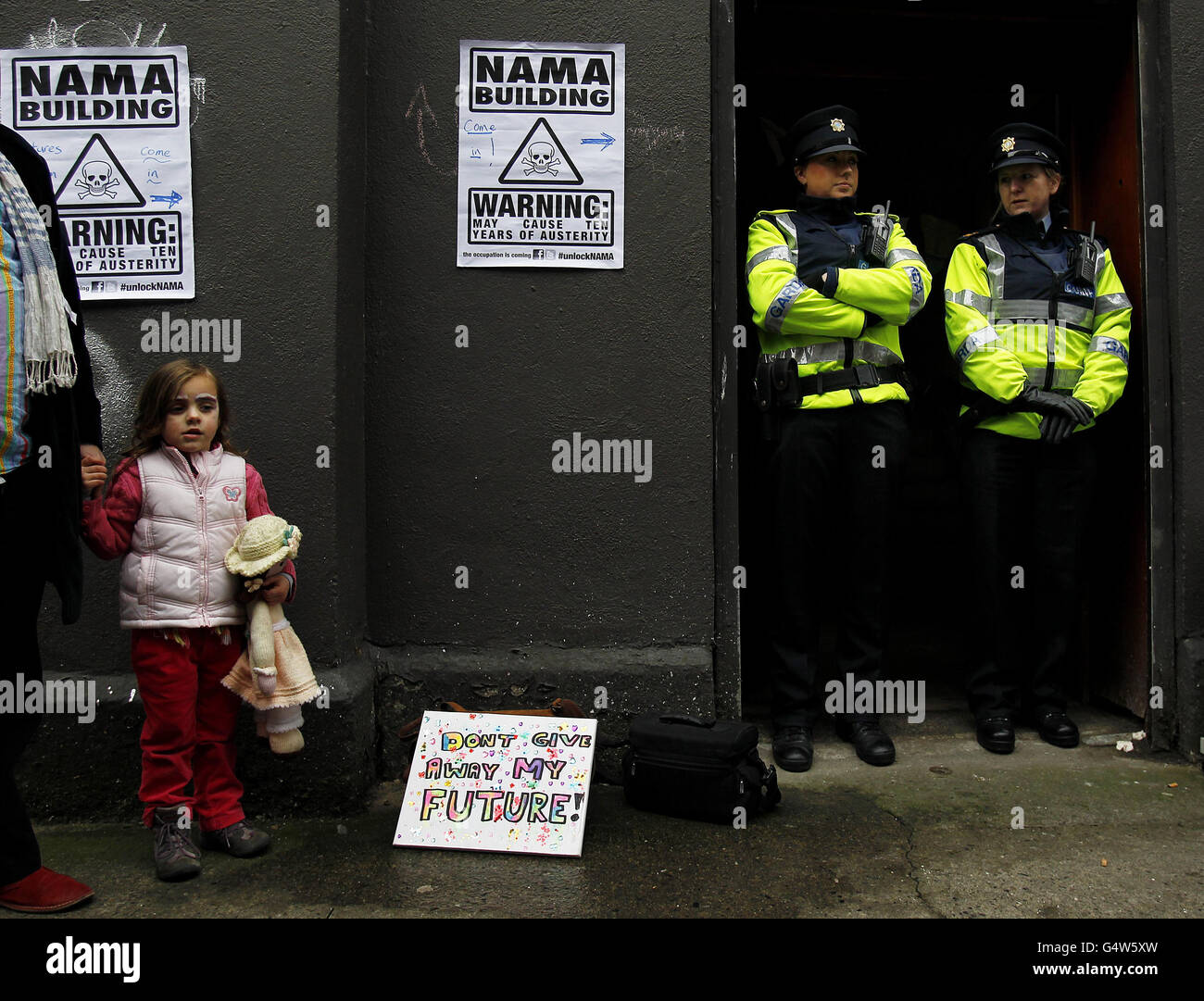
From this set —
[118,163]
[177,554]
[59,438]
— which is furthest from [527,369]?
[59,438]

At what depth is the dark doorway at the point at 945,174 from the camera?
181 inches

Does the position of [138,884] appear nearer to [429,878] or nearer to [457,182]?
[429,878]

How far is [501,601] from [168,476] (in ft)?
4.55

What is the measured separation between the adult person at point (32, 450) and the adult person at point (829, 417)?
2490 millimetres

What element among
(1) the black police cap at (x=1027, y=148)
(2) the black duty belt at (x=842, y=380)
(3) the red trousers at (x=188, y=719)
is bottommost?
(3) the red trousers at (x=188, y=719)

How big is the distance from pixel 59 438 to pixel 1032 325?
3.64 meters

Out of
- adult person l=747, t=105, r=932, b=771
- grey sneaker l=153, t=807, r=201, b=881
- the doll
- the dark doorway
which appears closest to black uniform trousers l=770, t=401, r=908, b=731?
adult person l=747, t=105, r=932, b=771

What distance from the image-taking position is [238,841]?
3381 millimetres

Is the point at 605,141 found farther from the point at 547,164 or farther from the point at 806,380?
the point at 806,380

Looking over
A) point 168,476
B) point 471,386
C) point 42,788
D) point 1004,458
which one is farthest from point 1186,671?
point 42,788

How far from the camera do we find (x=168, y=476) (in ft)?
10.7

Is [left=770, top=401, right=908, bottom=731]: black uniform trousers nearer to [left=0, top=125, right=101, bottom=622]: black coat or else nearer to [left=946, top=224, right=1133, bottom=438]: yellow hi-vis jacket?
[left=946, top=224, right=1133, bottom=438]: yellow hi-vis jacket

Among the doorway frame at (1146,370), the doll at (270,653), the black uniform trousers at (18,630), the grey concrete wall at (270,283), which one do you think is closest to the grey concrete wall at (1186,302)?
the doorway frame at (1146,370)

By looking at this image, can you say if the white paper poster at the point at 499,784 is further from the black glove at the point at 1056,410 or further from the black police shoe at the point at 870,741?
the black glove at the point at 1056,410
